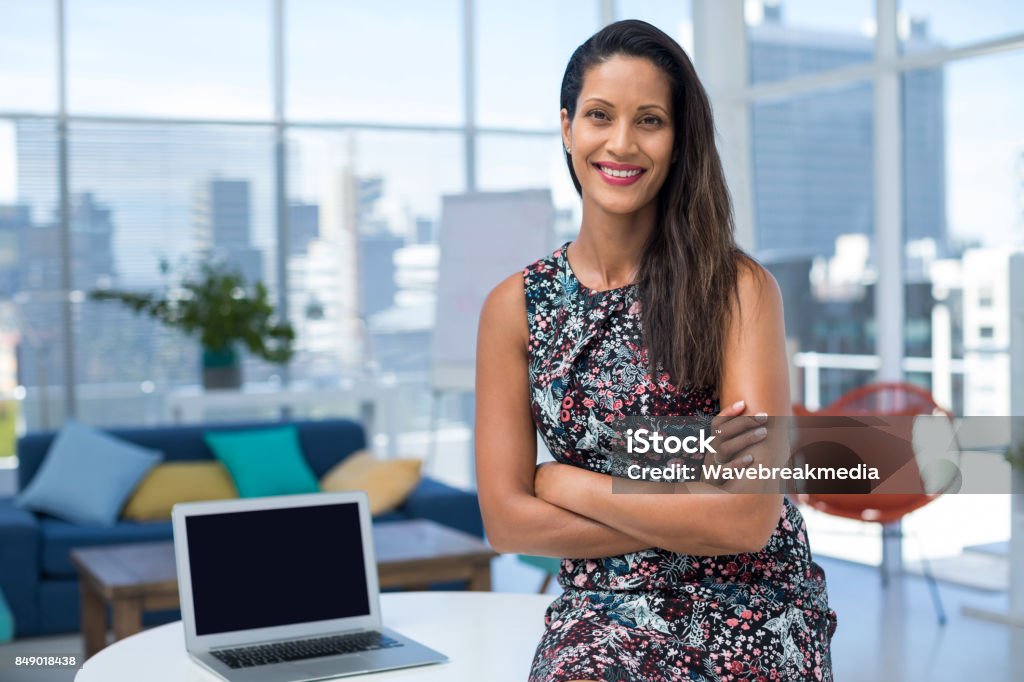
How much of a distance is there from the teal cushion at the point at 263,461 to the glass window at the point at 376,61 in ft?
9.84

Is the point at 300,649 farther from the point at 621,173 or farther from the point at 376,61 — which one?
the point at 376,61

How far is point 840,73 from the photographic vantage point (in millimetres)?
6539

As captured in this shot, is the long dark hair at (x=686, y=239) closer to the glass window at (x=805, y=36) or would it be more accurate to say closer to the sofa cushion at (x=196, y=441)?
the sofa cushion at (x=196, y=441)

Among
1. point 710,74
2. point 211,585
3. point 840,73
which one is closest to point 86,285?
point 710,74

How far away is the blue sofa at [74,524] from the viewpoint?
4.88 m

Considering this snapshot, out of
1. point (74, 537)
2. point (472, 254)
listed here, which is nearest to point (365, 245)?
point (472, 254)

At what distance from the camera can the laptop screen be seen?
187 centimetres

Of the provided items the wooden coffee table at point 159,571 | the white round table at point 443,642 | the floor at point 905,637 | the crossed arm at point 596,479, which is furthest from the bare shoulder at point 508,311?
the floor at point 905,637

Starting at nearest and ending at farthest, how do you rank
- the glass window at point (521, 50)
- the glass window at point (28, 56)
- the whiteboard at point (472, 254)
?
the whiteboard at point (472, 254) < the glass window at point (28, 56) < the glass window at point (521, 50)

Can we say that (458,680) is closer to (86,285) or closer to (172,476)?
(172,476)

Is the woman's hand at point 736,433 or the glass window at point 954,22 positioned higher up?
the glass window at point 954,22

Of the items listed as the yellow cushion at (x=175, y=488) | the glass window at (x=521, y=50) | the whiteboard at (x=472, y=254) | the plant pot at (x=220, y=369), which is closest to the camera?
the yellow cushion at (x=175, y=488)

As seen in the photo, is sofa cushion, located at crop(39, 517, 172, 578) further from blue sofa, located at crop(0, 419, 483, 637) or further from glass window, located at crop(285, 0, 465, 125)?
glass window, located at crop(285, 0, 465, 125)

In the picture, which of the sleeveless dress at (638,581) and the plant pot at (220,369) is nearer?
the sleeveless dress at (638,581)
